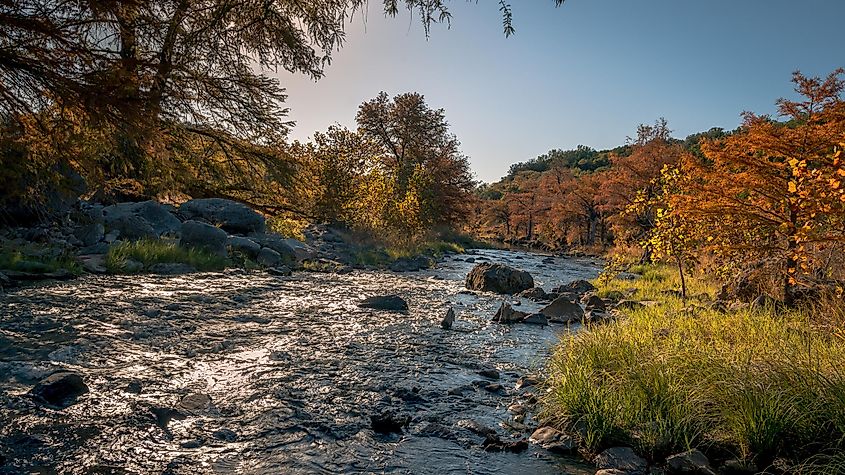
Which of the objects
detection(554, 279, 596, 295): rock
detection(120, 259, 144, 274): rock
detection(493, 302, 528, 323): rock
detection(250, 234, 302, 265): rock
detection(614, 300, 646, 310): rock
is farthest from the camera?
detection(250, 234, 302, 265): rock

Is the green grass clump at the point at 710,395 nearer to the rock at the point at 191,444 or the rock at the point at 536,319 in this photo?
the rock at the point at 191,444

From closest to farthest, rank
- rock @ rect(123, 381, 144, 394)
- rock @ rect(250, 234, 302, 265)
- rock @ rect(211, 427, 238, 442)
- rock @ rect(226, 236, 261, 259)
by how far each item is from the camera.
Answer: rock @ rect(211, 427, 238, 442) < rock @ rect(123, 381, 144, 394) < rock @ rect(226, 236, 261, 259) < rock @ rect(250, 234, 302, 265)

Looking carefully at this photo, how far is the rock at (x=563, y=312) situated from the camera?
11.1 metres

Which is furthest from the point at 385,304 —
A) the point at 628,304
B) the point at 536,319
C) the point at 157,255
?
the point at 157,255

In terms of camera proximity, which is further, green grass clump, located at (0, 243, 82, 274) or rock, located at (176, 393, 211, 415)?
green grass clump, located at (0, 243, 82, 274)

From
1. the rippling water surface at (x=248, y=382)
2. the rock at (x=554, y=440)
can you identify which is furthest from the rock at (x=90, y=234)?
the rock at (x=554, y=440)

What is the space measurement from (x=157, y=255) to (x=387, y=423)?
1130cm

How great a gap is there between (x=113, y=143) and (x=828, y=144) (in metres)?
13.4

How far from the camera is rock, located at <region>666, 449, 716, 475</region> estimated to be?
13.4 feet

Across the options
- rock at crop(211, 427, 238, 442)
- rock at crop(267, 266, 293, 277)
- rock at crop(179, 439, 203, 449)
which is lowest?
rock at crop(211, 427, 238, 442)

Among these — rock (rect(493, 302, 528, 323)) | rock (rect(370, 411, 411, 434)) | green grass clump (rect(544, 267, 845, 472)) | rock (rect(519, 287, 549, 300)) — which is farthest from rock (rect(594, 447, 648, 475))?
rock (rect(519, 287, 549, 300))

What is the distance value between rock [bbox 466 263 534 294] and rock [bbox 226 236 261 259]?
7.31 meters

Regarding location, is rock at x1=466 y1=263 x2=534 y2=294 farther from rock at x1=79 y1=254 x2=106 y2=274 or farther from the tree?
the tree

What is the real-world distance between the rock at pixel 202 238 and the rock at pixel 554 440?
42.5 ft
